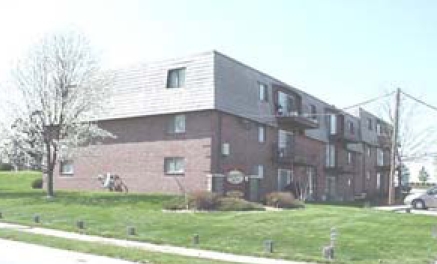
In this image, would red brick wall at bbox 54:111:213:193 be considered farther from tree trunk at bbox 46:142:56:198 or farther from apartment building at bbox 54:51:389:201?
tree trunk at bbox 46:142:56:198

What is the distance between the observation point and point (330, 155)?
174 ft

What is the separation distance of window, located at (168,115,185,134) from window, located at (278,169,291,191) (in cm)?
901

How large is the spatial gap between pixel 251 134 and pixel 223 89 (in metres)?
4.50

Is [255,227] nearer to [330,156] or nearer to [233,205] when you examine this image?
[233,205]

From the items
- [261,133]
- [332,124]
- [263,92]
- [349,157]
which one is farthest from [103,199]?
[349,157]

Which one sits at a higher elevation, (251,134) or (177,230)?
(251,134)

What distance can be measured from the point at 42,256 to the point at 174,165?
21048 mm

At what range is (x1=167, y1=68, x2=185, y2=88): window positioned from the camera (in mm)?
34375

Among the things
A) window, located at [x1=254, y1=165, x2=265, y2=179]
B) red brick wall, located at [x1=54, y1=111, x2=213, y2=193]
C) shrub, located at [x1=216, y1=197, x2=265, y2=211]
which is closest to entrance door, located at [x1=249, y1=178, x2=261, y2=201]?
window, located at [x1=254, y1=165, x2=265, y2=179]

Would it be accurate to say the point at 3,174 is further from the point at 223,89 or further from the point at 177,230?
the point at 177,230

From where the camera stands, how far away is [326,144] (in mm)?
51375

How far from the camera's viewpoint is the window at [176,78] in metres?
34.4

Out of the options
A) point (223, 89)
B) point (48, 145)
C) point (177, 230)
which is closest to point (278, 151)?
point (223, 89)

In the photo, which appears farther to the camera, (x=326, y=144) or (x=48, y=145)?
(x=326, y=144)
